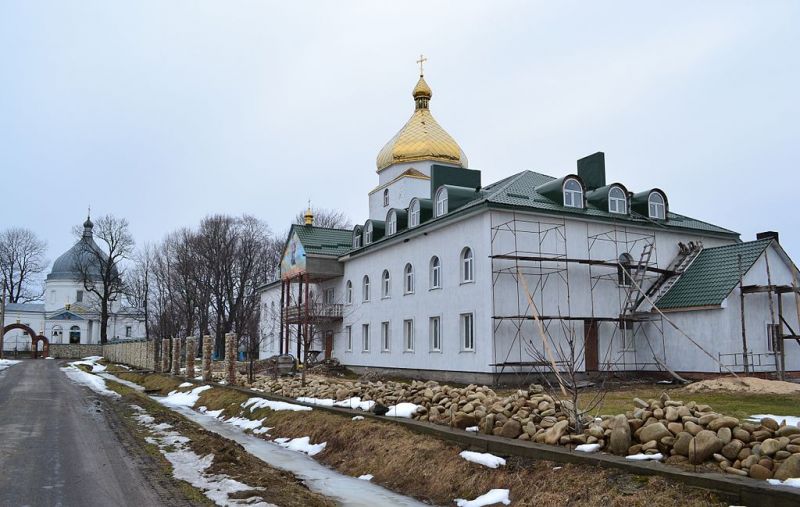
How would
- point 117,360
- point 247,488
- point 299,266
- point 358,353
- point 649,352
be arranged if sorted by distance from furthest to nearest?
point 117,360 < point 299,266 < point 358,353 < point 649,352 < point 247,488

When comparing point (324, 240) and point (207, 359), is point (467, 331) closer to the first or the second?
point (207, 359)

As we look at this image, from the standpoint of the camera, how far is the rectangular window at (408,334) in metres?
28.4

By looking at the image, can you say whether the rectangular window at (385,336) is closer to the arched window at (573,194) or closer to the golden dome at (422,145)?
the golden dome at (422,145)

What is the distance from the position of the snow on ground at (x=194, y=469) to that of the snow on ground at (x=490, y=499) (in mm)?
2629

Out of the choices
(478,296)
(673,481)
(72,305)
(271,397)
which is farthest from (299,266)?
(72,305)

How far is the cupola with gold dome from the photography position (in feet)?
116

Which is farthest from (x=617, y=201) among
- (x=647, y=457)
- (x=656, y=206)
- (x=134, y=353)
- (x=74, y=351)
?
(x=74, y=351)

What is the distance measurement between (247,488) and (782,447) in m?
6.52

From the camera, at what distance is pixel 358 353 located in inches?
1308

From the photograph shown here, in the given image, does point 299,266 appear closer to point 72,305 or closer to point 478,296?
point 478,296

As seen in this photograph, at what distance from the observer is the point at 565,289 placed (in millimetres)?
24438

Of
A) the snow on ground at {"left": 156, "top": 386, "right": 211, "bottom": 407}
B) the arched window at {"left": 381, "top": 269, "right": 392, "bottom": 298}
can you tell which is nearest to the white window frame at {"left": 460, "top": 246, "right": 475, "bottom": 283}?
the arched window at {"left": 381, "top": 269, "right": 392, "bottom": 298}

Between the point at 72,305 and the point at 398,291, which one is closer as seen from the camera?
the point at 398,291

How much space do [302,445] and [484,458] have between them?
541 cm
